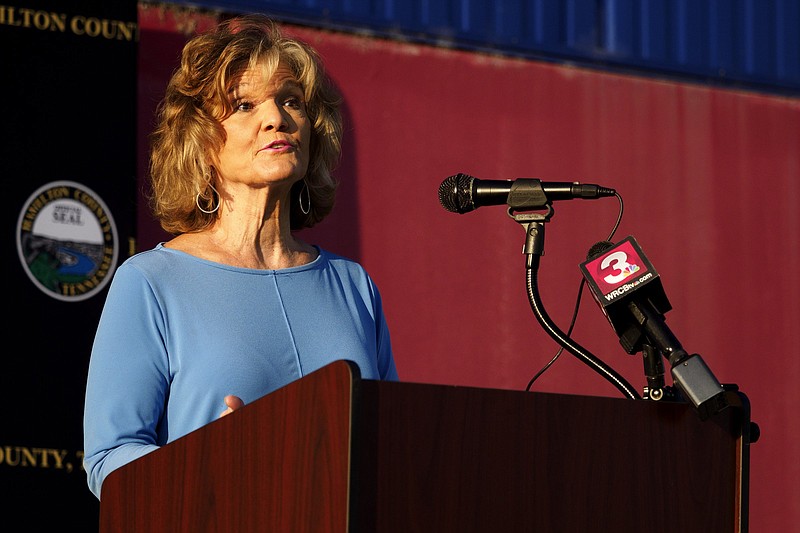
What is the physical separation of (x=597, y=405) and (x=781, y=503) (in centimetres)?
573

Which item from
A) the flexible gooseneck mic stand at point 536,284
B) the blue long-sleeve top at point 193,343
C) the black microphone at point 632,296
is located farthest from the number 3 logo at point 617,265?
the blue long-sleeve top at point 193,343

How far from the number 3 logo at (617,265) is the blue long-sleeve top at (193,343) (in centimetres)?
64

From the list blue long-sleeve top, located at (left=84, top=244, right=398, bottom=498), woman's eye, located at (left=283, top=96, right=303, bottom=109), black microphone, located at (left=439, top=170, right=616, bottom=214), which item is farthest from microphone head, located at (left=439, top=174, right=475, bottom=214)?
woman's eye, located at (left=283, top=96, right=303, bottom=109)

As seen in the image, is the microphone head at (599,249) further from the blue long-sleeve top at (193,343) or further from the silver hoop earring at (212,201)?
the silver hoop earring at (212,201)

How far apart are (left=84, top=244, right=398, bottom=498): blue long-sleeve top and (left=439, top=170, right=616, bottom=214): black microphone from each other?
43cm

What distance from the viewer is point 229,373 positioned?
255 centimetres

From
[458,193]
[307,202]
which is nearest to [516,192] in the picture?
[458,193]

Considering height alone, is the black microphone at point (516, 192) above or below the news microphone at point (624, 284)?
above

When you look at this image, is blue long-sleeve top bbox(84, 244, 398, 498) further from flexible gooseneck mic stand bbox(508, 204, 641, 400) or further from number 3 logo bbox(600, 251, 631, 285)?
number 3 logo bbox(600, 251, 631, 285)

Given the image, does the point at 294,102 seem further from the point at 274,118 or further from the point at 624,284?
the point at 624,284

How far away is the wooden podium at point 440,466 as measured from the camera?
178 centimetres

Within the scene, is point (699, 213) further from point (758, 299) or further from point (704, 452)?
point (704, 452)

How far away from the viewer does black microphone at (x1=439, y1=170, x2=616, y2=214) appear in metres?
2.40

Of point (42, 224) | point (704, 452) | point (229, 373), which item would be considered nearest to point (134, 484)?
point (229, 373)
